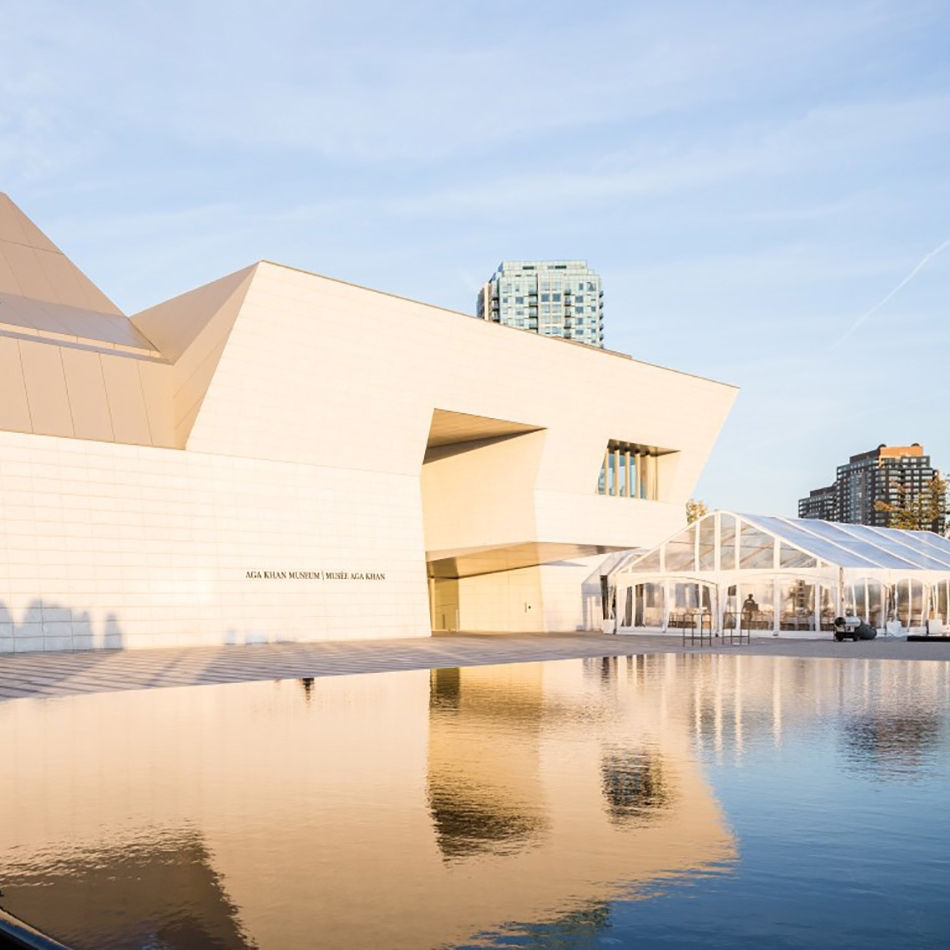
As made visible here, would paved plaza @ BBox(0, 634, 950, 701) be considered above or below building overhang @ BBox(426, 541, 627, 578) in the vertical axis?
below

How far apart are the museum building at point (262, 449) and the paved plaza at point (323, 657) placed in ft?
5.62

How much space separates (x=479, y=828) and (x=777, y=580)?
108ft

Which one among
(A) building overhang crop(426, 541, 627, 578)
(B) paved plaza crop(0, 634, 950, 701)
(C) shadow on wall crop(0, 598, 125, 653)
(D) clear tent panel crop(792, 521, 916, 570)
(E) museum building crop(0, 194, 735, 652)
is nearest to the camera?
(B) paved plaza crop(0, 634, 950, 701)

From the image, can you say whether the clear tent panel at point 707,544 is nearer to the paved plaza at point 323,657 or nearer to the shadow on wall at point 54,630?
the paved plaza at point 323,657

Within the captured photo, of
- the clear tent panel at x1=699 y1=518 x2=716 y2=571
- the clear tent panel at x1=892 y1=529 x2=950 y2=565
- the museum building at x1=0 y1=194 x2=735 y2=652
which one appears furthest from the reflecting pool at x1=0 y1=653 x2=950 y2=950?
the clear tent panel at x1=892 y1=529 x2=950 y2=565

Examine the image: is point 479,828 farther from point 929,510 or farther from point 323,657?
point 929,510

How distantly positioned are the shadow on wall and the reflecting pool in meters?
15.9

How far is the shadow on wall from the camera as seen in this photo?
28.6 metres

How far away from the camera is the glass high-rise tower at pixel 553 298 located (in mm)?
161625

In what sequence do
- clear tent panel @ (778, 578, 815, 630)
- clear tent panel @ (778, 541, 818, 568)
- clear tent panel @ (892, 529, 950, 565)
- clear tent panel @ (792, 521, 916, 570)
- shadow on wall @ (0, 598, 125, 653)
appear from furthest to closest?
clear tent panel @ (892, 529, 950, 565) → clear tent panel @ (792, 521, 916, 570) → clear tent panel @ (778, 578, 815, 630) → clear tent panel @ (778, 541, 818, 568) → shadow on wall @ (0, 598, 125, 653)

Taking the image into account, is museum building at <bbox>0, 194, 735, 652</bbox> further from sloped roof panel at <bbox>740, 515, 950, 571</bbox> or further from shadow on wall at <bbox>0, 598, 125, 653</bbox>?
sloped roof panel at <bbox>740, 515, 950, 571</bbox>

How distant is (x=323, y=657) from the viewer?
1077 inches

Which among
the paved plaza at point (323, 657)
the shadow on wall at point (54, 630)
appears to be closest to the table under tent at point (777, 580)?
the paved plaza at point (323, 657)

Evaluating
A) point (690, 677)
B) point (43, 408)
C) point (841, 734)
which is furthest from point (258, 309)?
point (841, 734)
